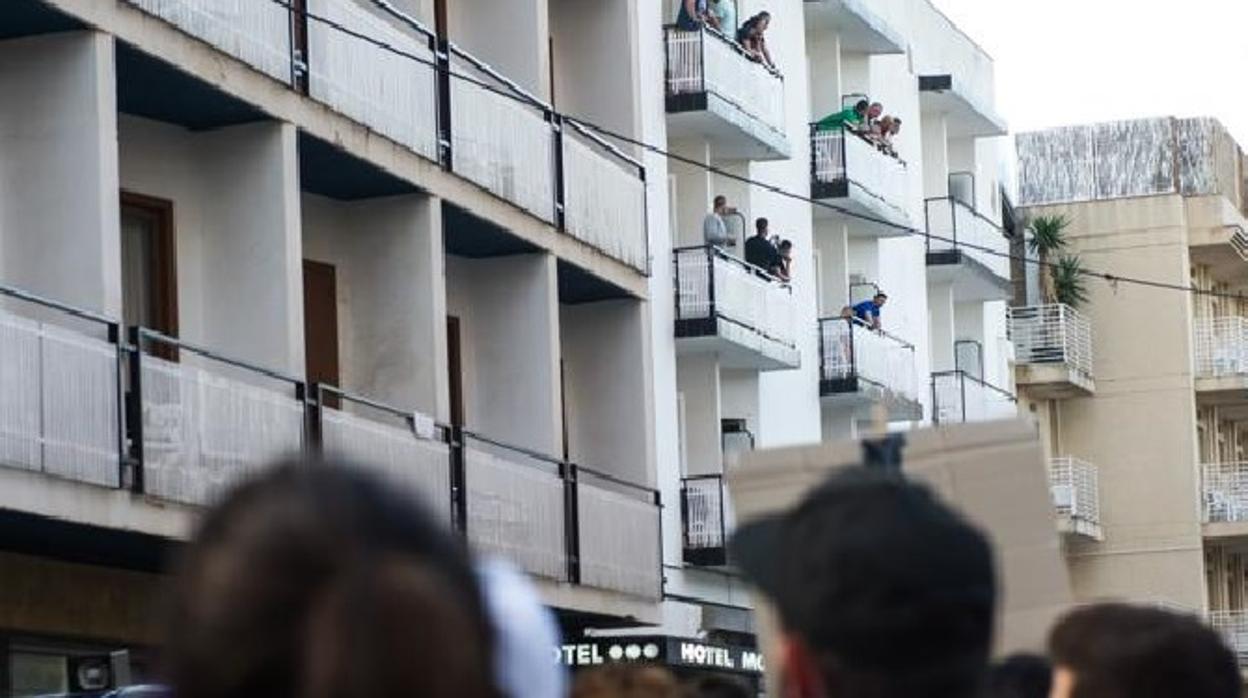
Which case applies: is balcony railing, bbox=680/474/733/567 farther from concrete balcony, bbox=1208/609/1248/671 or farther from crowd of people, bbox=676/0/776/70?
concrete balcony, bbox=1208/609/1248/671

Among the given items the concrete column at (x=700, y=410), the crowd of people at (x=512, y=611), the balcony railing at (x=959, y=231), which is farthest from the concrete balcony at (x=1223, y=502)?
the crowd of people at (x=512, y=611)

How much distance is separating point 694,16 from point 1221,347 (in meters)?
27.2

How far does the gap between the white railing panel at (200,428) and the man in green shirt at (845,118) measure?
1936cm

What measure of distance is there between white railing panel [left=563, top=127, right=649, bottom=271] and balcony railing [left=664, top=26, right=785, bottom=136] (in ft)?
13.4

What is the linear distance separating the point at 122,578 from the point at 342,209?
15.2ft

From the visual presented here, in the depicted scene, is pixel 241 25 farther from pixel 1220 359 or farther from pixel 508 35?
pixel 1220 359

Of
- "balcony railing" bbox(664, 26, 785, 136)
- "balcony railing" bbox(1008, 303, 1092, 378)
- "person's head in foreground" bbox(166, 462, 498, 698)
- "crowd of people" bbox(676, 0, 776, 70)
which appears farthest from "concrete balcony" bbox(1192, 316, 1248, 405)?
"person's head in foreground" bbox(166, 462, 498, 698)

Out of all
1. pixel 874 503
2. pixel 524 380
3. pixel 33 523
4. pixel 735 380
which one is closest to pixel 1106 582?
pixel 735 380

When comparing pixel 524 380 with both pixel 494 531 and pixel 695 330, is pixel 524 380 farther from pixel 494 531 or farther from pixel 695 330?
pixel 695 330

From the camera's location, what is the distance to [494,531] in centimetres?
2514

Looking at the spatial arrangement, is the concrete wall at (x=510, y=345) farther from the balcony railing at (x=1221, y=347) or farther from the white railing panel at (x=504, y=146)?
the balcony railing at (x=1221, y=347)

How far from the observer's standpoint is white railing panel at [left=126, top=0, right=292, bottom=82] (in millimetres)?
19781

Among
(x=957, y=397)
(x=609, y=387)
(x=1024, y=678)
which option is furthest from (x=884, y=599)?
(x=957, y=397)

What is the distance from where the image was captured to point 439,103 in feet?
81.3
